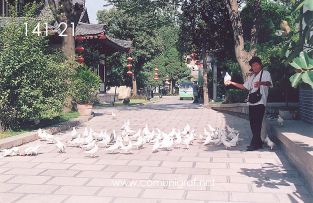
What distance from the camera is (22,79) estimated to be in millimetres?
9938

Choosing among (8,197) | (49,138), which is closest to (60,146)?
(49,138)

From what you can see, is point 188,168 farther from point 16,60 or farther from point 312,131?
point 16,60

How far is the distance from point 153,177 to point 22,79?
5.45 meters

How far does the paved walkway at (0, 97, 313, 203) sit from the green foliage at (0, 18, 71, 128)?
2313 mm

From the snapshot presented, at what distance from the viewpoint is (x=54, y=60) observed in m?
11.7

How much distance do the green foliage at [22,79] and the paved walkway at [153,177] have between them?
2313 millimetres

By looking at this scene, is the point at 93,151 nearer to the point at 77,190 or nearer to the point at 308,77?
the point at 77,190

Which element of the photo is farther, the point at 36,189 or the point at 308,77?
the point at 36,189

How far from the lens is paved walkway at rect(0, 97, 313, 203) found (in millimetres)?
4824

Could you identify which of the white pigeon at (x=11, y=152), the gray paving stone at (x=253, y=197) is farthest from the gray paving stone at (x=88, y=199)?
the white pigeon at (x=11, y=152)

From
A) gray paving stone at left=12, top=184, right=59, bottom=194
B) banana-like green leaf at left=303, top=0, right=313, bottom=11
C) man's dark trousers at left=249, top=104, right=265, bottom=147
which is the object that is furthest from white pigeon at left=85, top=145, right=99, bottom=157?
banana-like green leaf at left=303, top=0, right=313, bottom=11

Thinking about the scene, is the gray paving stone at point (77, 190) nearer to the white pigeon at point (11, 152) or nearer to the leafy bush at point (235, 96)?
the white pigeon at point (11, 152)

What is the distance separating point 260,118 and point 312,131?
954 millimetres

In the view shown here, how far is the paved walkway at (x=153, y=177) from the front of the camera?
15.8 feet
